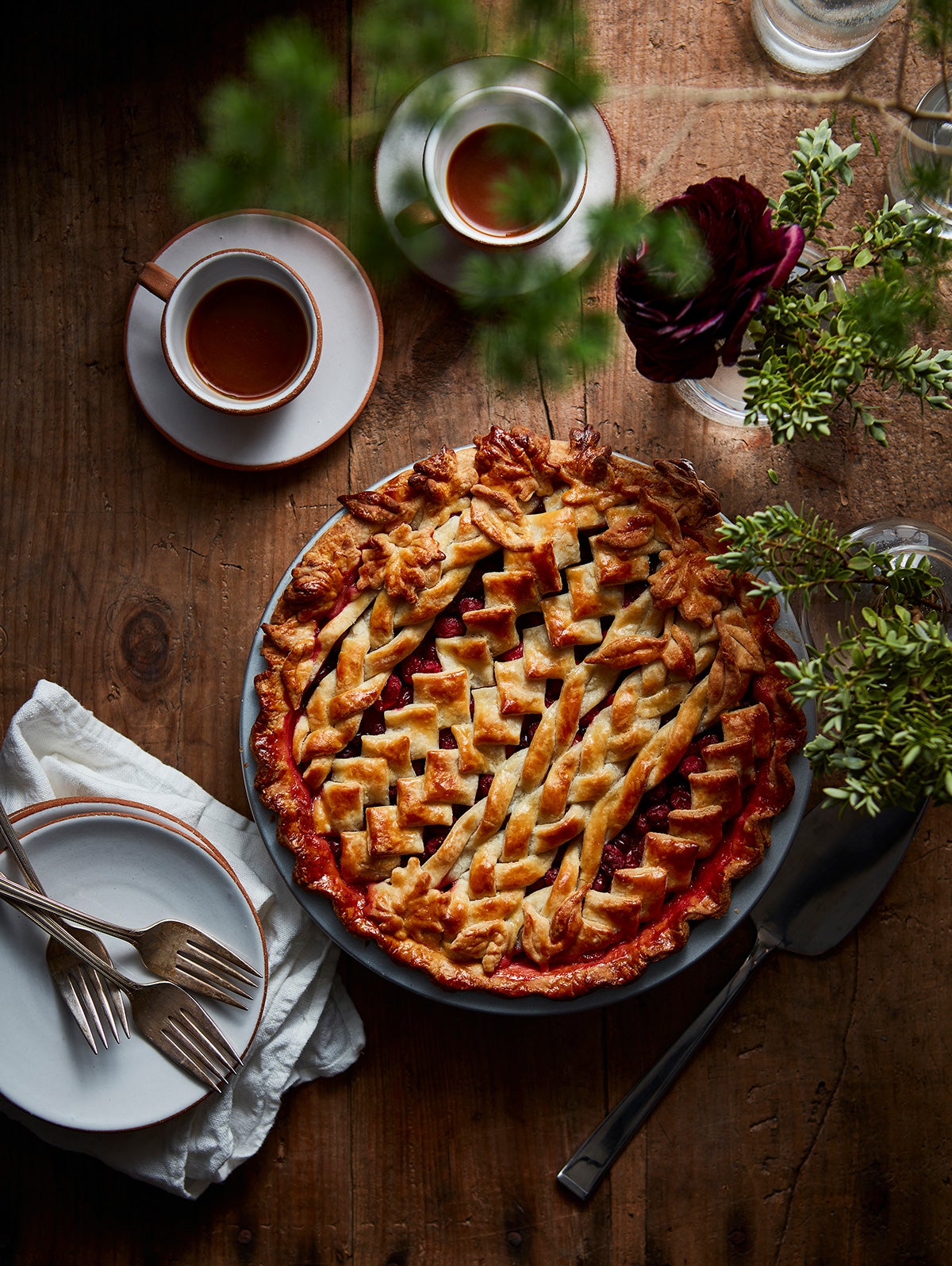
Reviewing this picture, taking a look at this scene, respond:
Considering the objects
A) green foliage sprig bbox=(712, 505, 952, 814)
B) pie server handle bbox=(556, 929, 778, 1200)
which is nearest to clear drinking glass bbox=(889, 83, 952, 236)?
green foliage sprig bbox=(712, 505, 952, 814)

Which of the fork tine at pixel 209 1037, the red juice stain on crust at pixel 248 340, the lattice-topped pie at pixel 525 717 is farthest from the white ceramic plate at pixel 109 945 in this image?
the red juice stain on crust at pixel 248 340

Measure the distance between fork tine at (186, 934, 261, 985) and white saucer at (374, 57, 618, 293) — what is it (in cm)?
125

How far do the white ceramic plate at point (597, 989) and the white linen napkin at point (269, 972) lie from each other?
0.16 metres

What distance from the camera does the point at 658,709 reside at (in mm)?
1637

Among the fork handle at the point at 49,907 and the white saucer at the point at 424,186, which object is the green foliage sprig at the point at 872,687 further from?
the fork handle at the point at 49,907

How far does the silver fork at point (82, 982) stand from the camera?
1.63 meters

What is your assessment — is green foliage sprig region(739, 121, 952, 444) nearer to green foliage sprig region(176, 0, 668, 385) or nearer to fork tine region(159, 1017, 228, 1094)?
green foliage sprig region(176, 0, 668, 385)

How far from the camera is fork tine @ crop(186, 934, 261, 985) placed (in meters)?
1.65

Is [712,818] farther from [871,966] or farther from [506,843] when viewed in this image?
[871,966]

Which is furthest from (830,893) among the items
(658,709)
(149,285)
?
(149,285)

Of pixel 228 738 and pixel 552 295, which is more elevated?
pixel 552 295

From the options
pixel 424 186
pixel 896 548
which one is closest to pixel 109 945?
pixel 424 186

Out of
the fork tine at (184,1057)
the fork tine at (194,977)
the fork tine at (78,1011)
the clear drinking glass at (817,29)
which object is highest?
the clear drinking glass at (817,29)

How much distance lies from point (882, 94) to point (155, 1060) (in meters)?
2.25
